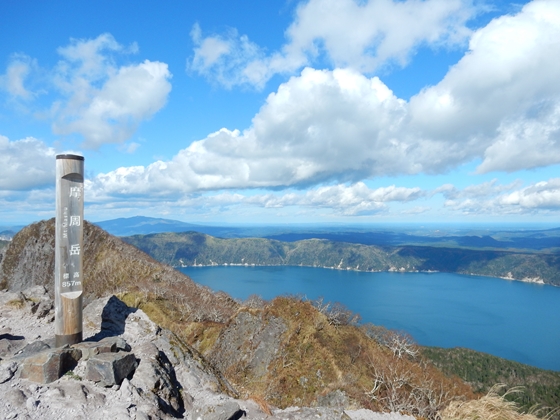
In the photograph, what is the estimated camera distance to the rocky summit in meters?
6.80

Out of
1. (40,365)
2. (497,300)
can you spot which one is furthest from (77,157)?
(497,300)

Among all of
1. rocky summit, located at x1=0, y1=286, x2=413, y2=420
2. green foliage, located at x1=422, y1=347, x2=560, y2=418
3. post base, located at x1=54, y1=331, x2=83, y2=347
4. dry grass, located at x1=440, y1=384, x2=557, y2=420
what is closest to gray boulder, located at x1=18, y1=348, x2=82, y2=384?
rocky summit, located at x1=0, y1=286, x2=413, y2=420

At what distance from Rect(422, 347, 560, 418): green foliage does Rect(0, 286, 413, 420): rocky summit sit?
5090cm

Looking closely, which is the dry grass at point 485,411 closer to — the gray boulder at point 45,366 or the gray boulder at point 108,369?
the gray boulder at point 108,369

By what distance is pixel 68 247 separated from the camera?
8.97 m

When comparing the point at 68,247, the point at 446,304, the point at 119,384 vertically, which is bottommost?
the point at 446,304

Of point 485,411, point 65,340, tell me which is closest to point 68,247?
point 65,340

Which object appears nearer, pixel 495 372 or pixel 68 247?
pixel 68 247

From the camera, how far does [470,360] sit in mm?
62625

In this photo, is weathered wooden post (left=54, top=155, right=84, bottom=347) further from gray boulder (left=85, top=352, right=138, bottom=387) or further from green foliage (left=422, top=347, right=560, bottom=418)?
green foliage (left=422, top=347, right=560, bottom=418)

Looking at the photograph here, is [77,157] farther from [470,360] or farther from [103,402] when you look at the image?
[470,360]

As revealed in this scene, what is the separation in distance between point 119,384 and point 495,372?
68.4m

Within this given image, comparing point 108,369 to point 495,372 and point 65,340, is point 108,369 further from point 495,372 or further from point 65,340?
point 495,372

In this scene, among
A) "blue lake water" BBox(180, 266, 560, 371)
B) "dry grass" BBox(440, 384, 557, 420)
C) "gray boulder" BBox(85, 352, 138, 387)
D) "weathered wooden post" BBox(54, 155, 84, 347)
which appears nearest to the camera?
"gray boulder" BBox(85, 352, 138, 387)
